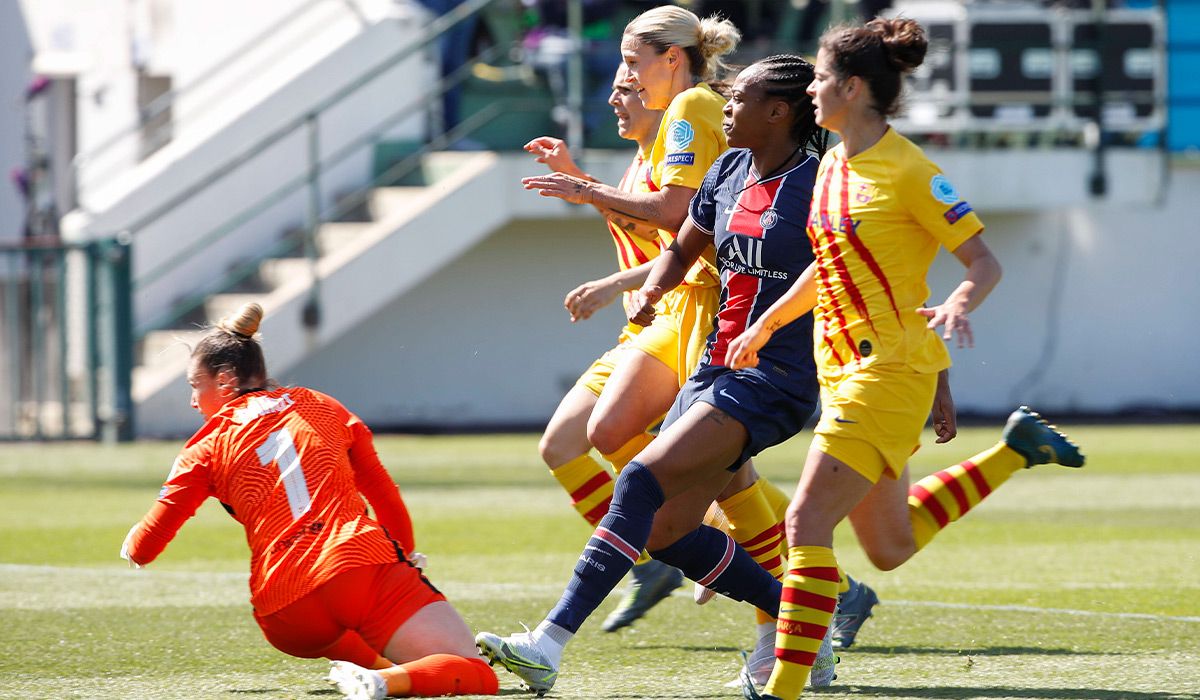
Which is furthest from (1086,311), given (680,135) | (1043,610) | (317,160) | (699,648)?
(680,135)

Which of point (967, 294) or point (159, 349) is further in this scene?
point (159, 349)

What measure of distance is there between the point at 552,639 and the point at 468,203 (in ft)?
43.5

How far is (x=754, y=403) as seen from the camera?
5129 mm

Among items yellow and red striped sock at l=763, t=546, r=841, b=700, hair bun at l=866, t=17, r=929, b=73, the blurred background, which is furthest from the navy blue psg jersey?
the blurred background

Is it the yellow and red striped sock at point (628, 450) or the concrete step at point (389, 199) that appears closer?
the yellow and red striped sock at point (628, 450)

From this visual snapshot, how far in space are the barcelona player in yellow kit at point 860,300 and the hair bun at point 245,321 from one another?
4.71ft

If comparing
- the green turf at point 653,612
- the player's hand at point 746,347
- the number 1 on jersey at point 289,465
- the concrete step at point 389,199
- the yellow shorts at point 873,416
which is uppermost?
the player's hand at point 746,347

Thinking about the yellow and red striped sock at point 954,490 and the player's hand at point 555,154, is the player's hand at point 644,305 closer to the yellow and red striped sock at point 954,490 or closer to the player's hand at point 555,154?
the player's hand at point 555,154

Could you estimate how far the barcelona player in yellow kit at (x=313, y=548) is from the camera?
5039 mm

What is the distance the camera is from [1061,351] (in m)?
20.2

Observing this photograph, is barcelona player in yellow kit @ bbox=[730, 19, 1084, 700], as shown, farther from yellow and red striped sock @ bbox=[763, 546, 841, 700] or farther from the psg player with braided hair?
the psg player with braided hair

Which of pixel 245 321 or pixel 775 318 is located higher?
pixel 775 318

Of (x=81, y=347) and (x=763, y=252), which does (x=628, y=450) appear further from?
(x=81, y=347)

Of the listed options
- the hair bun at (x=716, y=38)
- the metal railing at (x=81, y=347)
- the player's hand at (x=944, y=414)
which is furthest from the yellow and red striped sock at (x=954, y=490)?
the metal railing at (x=81, y=347)
